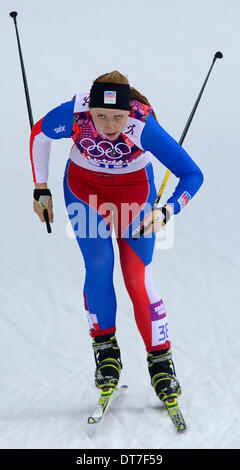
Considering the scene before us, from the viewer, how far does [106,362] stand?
3768 mm

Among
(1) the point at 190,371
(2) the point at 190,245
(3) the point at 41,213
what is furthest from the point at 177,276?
(3) the point at 41,213

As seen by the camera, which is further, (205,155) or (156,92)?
(156,92)

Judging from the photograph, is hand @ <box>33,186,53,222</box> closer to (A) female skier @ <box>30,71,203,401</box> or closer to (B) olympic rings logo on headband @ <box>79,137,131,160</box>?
(A) female skier @ <box>30,71,203,401</box>

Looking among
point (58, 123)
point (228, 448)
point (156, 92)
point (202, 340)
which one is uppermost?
point (58, 123)

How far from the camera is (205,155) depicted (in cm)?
778

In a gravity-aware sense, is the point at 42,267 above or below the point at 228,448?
below

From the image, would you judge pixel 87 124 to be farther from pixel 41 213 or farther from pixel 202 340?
pixel 202 340

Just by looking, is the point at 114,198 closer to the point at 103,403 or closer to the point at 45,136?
the point at 45,136

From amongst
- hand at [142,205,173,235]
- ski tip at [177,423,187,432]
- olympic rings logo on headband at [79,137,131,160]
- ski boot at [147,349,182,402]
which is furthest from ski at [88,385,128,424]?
olympic rings logo on headband at [79,137,131,160]

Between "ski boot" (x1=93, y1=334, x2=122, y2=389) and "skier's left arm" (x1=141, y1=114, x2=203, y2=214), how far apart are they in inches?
29.2

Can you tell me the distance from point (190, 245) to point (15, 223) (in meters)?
1.46

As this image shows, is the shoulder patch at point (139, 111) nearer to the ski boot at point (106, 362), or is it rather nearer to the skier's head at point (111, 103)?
the skier's head at point (111, 103)
